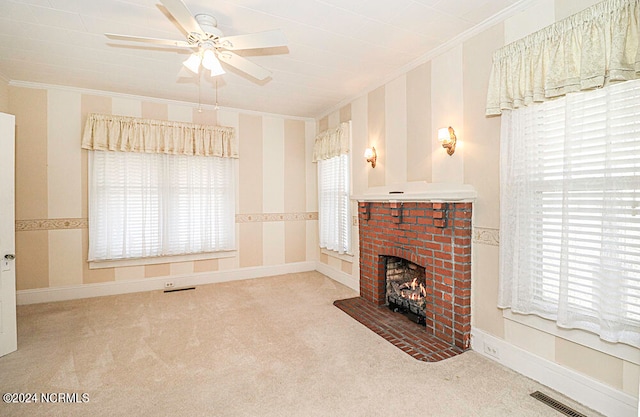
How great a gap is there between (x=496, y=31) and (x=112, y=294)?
5842 millimetres

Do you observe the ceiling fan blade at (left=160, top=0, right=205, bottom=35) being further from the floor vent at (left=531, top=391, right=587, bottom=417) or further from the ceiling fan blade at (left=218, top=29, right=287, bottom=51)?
the floor vent at (left=531, top=391, right=587, bottom=417)

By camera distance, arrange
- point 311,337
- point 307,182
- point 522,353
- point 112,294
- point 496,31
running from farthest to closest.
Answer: point 307,182 → point 112,294 → point 311,337 → point 496,31 → point 522,353

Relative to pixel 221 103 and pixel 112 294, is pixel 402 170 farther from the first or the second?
pixel 112 294

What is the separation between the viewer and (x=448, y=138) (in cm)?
296

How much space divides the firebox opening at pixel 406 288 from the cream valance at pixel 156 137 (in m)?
3.29

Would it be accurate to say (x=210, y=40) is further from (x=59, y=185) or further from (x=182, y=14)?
(x=59, y=185)

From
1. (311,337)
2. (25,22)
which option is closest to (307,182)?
(311,337)

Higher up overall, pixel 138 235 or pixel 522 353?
pixel 138 235

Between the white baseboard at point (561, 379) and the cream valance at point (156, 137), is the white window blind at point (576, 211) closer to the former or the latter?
the white baseboard at point (561, 379)

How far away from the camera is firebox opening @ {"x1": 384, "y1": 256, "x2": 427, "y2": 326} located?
345 centimetres

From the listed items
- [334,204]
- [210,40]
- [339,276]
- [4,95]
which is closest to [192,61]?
[210,40]

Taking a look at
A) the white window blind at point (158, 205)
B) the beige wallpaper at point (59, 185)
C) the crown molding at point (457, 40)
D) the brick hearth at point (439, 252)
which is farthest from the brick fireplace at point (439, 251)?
the beige wallpaper at point (59, 185)

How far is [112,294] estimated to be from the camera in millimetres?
4488

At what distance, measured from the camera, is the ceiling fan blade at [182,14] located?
1824 mm
